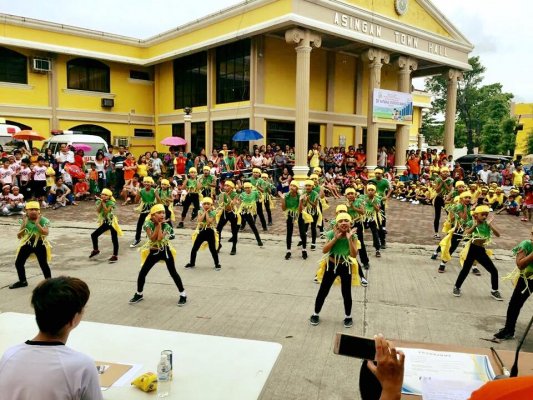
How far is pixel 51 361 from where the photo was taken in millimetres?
2131

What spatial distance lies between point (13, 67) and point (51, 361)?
82.5ft

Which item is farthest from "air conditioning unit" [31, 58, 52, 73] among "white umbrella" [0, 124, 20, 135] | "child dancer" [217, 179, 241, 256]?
"child dancer" [217, 179, 241, 256]

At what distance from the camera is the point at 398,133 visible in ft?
77.8

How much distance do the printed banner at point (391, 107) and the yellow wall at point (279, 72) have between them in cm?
414

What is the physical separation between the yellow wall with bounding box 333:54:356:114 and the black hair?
23018 millimetres

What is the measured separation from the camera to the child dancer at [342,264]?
6.18 metres

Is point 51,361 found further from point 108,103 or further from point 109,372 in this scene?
point 108,103

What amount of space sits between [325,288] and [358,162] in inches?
633

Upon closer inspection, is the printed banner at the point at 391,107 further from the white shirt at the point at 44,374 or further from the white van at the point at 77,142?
the white shirt at the point at 44,374

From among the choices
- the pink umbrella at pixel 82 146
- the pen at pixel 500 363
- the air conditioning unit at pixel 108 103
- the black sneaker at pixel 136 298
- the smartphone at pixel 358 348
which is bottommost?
the black sneaker at pixel 136 298

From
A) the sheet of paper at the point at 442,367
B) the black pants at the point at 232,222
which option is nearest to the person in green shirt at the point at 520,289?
the sheet of paper at the point at 442,367

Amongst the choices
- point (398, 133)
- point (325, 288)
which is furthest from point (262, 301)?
point (398, 133)

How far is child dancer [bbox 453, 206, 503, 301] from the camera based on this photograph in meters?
7.37

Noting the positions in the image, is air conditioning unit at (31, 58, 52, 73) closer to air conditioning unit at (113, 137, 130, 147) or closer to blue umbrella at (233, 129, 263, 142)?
air conditioning unit at (113, 137, 130, 147)
